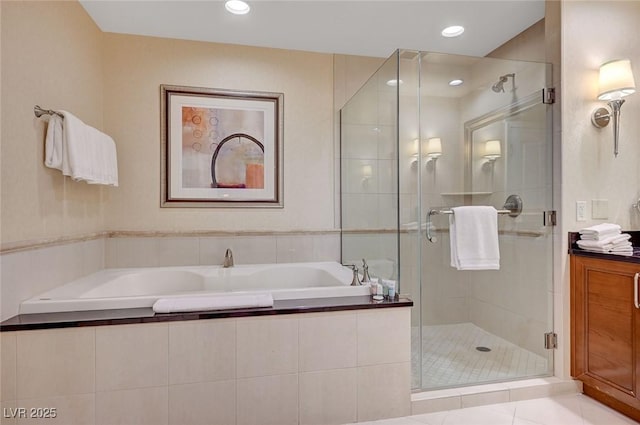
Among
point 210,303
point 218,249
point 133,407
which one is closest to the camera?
point 133,407

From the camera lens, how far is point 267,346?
179 cm

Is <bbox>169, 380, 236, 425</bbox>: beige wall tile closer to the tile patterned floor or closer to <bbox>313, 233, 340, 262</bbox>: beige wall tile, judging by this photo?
the tile patterned floor

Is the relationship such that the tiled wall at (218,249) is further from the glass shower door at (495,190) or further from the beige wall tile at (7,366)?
the beige wall tile at (7,366)

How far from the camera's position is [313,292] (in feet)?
6.50

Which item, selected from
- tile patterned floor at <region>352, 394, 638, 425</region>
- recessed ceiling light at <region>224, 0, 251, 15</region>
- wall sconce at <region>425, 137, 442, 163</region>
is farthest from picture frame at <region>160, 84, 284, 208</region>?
tile patterned floor at <region>352, 394, 638, 425</region>

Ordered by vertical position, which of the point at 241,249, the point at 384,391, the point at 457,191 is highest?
the point at 457,191

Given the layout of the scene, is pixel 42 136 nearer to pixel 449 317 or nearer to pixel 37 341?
pixel 37 341

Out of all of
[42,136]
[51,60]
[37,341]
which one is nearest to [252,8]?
[51,60]

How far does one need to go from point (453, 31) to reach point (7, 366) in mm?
3294

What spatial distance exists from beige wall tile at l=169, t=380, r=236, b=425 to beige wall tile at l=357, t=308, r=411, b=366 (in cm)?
67

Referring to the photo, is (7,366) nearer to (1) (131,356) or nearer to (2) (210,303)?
(1) (131,356)

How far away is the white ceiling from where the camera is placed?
236 cm

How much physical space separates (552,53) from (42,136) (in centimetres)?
299

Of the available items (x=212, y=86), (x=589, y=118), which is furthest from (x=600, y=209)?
(x=212, y=86)
